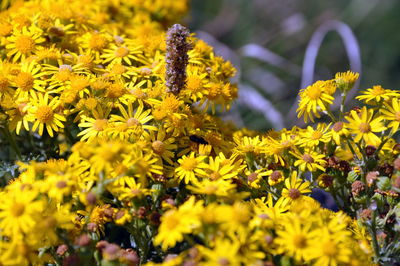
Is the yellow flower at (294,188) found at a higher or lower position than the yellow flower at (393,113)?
lower

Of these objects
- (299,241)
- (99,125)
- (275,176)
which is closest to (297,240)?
(299,241)

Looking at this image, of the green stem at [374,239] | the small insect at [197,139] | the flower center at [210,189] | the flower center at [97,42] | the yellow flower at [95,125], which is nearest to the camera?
the flower center at [210,189]

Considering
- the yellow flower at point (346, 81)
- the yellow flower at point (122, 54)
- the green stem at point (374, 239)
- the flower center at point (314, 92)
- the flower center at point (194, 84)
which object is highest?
the yellow flower at point (122, 54)

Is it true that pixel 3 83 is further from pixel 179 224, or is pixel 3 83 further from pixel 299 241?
pixel 299 241

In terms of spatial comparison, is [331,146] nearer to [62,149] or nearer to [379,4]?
[62,149]

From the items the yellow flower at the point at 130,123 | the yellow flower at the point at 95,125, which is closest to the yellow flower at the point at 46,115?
the yellow flower at the point at 95,125

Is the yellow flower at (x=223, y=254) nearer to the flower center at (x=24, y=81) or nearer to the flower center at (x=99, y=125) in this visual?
the flower center at (x=99, y=125)
